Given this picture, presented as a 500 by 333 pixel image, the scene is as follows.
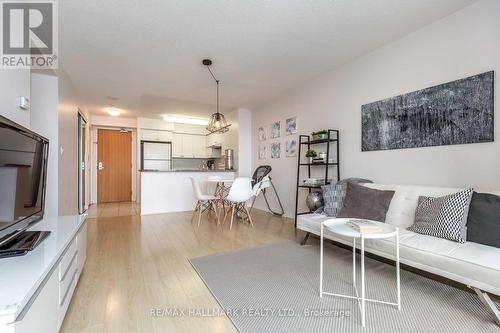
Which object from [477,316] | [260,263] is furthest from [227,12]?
[477,316]

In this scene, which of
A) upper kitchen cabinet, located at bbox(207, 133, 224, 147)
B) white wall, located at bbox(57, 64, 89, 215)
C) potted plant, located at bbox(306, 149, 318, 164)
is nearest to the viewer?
white wall, located at bbox(57, 64, 89, 215)

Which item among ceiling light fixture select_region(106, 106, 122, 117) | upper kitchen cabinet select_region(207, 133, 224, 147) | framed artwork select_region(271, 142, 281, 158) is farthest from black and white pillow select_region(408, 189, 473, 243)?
ceiling light fixture select_region(106, 106, 122, 117)

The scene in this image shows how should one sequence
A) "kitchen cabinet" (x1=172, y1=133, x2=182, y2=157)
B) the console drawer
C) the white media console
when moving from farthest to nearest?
"kitchen cabinet" (x1=172, y1=133, x2=182, y2=157) → the console drawer → the white media console

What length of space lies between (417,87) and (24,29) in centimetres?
398

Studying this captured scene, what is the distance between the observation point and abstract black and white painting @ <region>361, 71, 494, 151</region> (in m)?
2.20

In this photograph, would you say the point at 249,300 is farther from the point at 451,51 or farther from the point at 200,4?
the point at 451,51

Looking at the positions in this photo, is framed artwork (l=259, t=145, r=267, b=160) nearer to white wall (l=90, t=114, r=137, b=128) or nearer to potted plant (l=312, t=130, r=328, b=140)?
potted plant (l=312, t=130, r=328, b=140)

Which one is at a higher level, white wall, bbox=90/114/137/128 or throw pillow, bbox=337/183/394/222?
white wall, bbox=90/114/137/128

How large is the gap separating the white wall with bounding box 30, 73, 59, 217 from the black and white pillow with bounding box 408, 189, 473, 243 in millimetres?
3865

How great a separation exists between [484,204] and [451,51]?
1.55 meters

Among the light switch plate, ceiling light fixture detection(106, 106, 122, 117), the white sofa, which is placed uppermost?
ceiling light fixture detection(106, 106, 122, 117)

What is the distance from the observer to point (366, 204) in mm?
2604

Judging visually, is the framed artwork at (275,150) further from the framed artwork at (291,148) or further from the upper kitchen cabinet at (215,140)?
the upper kitchen cabinet at (215,140)

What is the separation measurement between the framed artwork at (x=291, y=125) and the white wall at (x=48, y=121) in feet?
11.7
